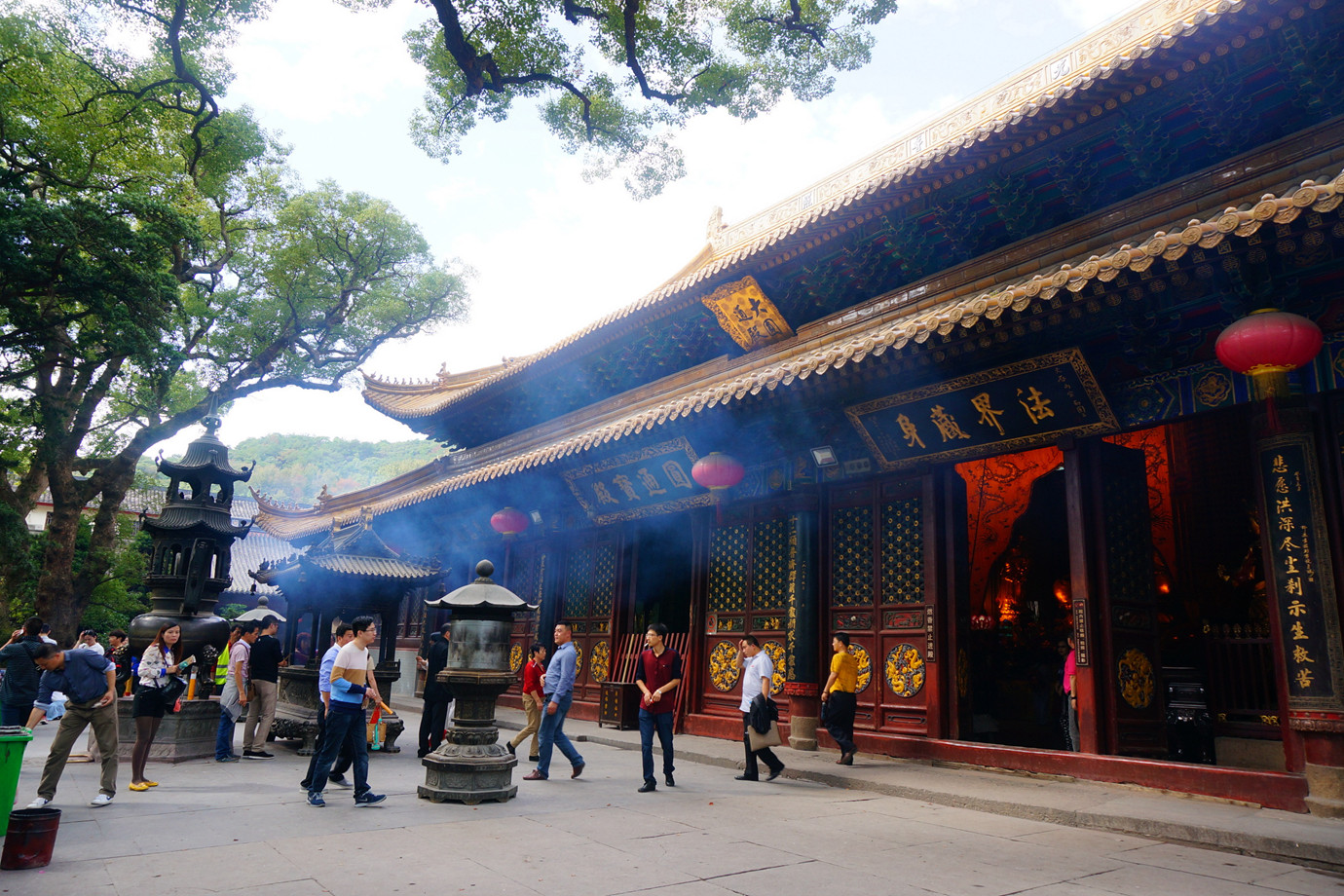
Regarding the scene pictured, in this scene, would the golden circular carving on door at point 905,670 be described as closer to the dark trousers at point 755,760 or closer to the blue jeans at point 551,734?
the dark trousers at point 755,760

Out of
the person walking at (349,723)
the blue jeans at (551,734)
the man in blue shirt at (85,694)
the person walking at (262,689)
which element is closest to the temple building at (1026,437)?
the blue jeans at (551,734)

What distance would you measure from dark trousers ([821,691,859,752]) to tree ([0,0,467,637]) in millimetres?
9929

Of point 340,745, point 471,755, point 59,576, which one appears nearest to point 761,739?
point 471,755

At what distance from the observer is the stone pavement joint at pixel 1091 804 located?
458cm

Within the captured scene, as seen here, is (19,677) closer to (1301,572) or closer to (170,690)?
(170,690)

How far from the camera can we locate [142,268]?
12.1 meters

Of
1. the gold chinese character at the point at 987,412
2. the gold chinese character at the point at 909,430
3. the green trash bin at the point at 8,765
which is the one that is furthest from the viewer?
the gold chinese character at the point at 909,430

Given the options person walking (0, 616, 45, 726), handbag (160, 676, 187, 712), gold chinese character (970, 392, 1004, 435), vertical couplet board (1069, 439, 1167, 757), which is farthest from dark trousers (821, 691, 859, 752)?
A: person walking (0, 616, 45, 726)

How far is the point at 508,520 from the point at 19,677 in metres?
6.90

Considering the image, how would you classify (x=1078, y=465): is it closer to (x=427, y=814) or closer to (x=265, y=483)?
(x=427, y=814)

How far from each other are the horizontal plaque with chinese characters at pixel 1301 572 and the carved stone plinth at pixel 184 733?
9.81 meters

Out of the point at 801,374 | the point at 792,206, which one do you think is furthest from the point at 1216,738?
the point at 792,206

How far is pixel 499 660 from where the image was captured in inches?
256

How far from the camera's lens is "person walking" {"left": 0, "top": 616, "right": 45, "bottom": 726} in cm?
710
